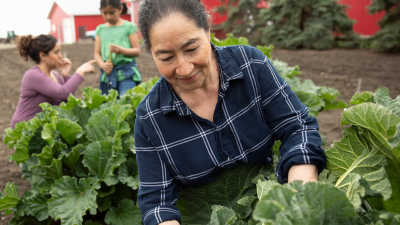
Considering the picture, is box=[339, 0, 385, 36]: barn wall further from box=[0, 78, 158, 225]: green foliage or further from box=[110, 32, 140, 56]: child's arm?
box=[0, 78, 158, 225]: green foliage

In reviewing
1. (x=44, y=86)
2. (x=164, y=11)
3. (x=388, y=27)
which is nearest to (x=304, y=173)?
(x=164, y=11)

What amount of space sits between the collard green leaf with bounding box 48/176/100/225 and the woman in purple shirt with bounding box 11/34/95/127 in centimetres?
167

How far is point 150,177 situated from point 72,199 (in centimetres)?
137

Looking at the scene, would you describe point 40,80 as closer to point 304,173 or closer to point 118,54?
point 118,54

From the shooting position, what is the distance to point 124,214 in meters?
2.95

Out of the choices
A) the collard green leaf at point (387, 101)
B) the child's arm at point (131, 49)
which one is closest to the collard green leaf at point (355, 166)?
the collard green leaf at point (387, 101)

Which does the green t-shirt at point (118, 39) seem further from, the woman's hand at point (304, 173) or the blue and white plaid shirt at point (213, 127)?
the woman's hand at point (304, 173)

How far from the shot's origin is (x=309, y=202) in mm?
907

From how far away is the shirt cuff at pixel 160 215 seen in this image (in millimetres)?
1537

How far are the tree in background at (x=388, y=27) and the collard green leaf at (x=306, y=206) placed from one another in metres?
10.7

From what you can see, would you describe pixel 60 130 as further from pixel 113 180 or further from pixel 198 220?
pixel 198 220

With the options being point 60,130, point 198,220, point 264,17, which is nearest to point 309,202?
point 198,220

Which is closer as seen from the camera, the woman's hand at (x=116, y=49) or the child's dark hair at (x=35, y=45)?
the child's dark hair at (x=35, y=45)

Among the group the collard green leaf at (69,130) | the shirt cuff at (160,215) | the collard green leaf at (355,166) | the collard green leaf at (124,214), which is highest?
the collard green leaf at (355,166)
